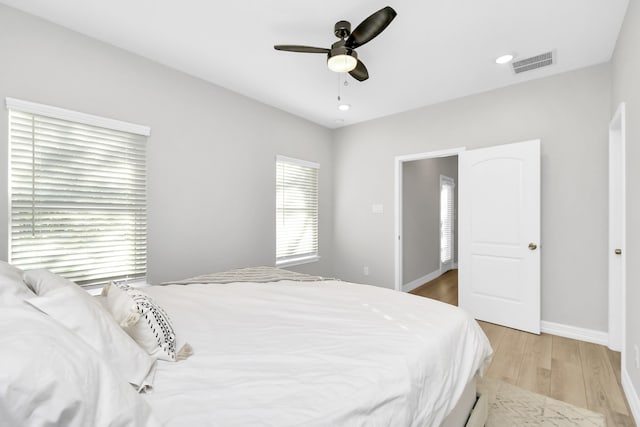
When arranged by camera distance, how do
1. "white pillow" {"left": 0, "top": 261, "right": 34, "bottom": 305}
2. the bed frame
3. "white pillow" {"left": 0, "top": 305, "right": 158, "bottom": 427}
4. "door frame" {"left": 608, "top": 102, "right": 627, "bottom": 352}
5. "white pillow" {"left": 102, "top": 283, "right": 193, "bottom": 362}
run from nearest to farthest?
1. "white pillow" {"left": 0, "top": 305, "right": 158, "bottom": 427}
2. "white pillow" {"left": 0, "top": 261, "right": 34, "bottom": 305}
3. "white pillow" {"left": 102, "top": 283, "right": 193, "bottom": 362}
4. the bed frame
5. "door frame" {"left": 608, "top": 102, "right": 627, "bottom": 352}

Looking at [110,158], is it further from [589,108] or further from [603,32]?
[589,108]

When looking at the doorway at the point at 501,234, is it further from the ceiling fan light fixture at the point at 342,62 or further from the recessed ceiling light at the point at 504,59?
the ceiling fan light fixture at the point at 342,62

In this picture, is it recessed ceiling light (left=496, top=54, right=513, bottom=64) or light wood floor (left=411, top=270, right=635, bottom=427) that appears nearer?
light wood floor (left=411, top=270, right=635, bottom=427)

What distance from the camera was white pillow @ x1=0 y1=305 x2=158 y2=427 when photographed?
0.60 m

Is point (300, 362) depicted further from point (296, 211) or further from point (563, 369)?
point (296, 211)

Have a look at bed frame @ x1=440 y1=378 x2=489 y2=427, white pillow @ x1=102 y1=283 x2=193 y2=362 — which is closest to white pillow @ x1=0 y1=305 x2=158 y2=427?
white pillow @ x1=102 y1=283 x2=193 y2=362

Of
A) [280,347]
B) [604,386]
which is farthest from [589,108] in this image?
[280,347]

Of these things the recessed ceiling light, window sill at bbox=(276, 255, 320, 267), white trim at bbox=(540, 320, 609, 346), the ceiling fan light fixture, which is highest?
the recessed ceiling light

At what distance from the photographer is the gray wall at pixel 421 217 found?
4.76m

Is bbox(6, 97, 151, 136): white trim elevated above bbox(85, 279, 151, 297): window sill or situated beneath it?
elevated above

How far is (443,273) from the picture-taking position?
614 cm

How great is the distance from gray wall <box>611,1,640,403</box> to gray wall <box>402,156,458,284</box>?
8.69 ft

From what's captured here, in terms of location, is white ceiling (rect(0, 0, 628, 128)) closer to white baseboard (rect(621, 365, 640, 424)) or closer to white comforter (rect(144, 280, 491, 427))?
white comforter (rect(144, 280, 491, 427))

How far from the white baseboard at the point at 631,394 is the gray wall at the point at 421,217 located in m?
2.66
